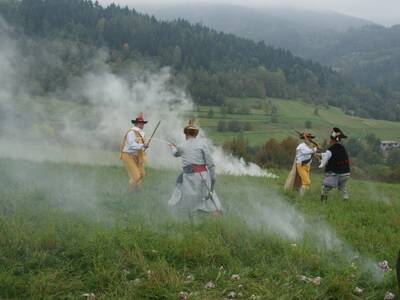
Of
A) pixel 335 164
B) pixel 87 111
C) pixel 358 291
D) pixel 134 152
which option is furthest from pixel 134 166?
pixel 87 111

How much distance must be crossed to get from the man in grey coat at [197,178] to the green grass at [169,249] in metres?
0.59

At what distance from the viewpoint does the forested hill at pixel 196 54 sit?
8100 cm

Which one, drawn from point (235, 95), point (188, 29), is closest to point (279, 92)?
point (235, 95)

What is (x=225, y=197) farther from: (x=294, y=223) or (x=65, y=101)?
(x=65, y=101)

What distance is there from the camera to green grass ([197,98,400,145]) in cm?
6469

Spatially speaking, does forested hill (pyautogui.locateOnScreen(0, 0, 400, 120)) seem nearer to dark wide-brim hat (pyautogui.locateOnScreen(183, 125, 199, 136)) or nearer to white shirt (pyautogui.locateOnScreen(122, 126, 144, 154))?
white shirt (pyautogui.locateOnScreen(122, 126, 144, 154))

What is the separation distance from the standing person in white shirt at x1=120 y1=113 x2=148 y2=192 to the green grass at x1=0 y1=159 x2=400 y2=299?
1228 millimetres

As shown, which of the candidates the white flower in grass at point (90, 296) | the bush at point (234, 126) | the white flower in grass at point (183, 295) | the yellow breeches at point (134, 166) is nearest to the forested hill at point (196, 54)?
the bush at point (234, 126)

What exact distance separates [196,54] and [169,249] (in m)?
102

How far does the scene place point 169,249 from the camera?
8.27 m

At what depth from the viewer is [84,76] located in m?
57.9

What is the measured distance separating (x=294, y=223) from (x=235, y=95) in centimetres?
7531

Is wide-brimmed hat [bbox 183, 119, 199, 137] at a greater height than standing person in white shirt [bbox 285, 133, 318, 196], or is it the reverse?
wide-brimmed hat [bbox 183, 119, 199, 137]

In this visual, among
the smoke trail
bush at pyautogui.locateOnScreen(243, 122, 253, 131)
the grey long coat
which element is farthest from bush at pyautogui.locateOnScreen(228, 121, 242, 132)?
the grey long coat
